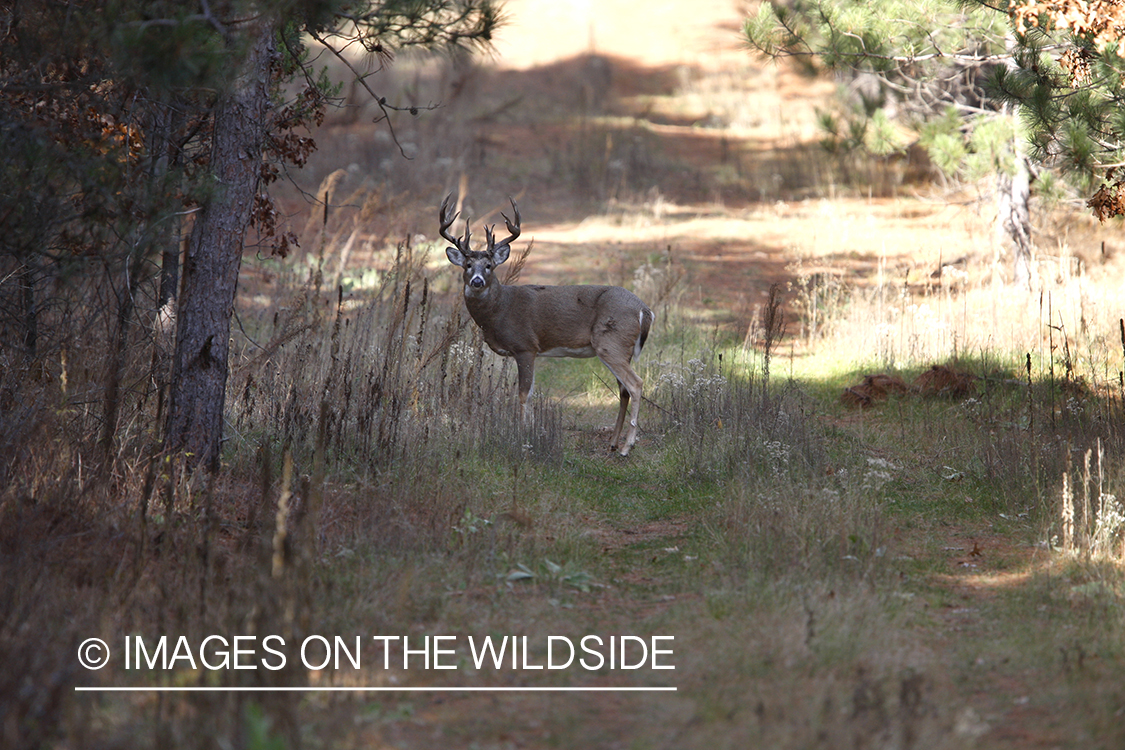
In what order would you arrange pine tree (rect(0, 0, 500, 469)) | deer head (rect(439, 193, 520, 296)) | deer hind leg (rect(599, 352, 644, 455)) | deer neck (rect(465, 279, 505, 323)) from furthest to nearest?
deer neck (rect(465, 279, 505, 323)), deer head (rect(439, 193, 520, 296)), deer hind leg (rect(599, 352, 644, 455)), pine tree (rect(0, 0, 500, 469))

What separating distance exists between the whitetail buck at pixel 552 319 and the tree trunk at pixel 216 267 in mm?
2902

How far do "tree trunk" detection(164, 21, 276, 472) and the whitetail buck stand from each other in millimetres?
2902

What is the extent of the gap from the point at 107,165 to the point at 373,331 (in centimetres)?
383

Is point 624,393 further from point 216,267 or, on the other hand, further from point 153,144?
point 153,144

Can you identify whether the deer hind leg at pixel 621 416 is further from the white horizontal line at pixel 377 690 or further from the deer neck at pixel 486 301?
the white horizontal line at pixel 377 690

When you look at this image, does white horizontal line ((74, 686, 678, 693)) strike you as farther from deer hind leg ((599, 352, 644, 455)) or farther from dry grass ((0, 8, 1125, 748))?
deer hind leg ((599, 352, 644, 455))

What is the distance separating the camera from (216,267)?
5723 millimetres

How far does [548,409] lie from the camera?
8008 mm

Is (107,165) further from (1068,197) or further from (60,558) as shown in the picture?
(1068,197)

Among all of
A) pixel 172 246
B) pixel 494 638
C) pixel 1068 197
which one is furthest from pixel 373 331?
pixel 1068 197

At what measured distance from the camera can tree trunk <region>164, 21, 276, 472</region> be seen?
570 centimetres

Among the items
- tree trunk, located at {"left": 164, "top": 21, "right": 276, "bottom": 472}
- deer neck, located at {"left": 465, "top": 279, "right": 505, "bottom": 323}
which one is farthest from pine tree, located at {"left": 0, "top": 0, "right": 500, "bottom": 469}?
deer neck, located at {"left": 465, "top": 279, "right": 505, "bottom": 323}

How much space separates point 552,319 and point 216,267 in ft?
12.2

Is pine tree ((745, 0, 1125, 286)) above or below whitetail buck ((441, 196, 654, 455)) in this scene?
above
